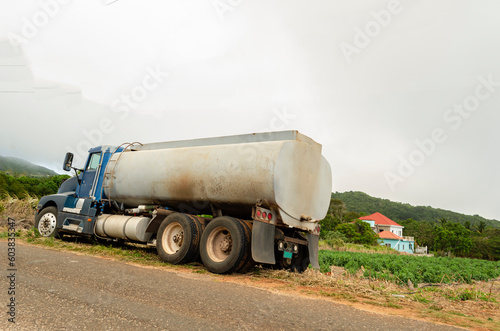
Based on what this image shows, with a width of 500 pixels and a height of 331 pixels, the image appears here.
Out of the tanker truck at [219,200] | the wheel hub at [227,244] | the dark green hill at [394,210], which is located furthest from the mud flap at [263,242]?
the dark green hill at [394,210]

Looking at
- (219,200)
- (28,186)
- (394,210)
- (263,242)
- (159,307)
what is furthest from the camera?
(394,210)

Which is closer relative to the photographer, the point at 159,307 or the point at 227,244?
the point at 159,307

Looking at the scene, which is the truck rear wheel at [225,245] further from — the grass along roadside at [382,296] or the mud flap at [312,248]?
the mud flap at [312,248]

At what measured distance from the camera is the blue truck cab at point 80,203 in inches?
448

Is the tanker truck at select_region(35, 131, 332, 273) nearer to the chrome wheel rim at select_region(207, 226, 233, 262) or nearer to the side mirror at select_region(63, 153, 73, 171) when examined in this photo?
the chrome wheel rim at select_region(207, 226, 233, 262)

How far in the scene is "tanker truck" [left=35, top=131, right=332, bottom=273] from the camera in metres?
7.55

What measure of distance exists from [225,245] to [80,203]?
257 inches

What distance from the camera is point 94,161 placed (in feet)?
39.6

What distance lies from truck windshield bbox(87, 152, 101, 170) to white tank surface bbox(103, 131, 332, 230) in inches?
87.2

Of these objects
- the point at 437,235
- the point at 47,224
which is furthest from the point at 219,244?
the point at 437,235

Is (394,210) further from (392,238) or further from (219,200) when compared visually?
(219,200)

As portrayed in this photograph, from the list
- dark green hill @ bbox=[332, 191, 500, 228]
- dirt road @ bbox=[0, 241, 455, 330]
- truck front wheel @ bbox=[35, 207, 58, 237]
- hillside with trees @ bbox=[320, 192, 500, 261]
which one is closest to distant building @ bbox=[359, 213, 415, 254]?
hillside with trees @ bbox=[320, 192, 500, 261]

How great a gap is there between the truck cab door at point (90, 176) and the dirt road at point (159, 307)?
17.9 feet

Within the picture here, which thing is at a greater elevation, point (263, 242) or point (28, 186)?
point (28, 186)
